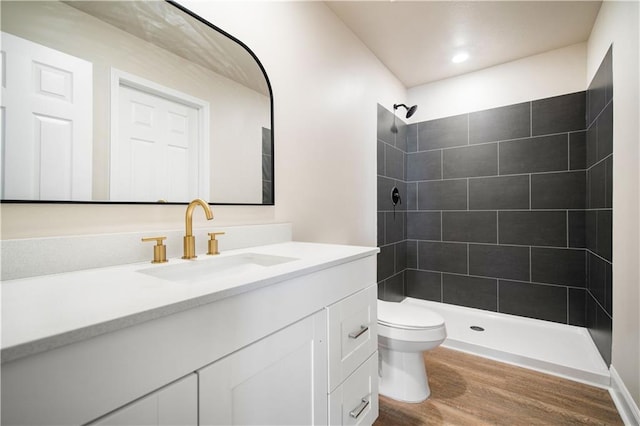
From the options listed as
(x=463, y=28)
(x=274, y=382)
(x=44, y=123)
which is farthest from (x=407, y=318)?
(x=463, y=28)

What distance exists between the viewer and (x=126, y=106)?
101cm

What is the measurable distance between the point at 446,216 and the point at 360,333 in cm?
220

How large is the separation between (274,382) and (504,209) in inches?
107

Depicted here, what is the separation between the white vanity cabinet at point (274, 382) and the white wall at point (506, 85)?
279 cm

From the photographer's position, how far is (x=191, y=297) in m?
0.60

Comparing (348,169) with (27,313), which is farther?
(348,169)

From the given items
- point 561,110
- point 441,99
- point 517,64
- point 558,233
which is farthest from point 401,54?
point 558,233

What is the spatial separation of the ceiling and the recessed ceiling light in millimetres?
36

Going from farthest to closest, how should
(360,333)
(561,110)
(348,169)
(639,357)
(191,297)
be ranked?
(561,110), (348,169), (639,357), (360,333), (191,297)

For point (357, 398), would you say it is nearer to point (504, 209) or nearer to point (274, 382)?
point (274, 382)

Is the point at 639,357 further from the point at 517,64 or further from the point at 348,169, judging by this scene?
the point at 517,64

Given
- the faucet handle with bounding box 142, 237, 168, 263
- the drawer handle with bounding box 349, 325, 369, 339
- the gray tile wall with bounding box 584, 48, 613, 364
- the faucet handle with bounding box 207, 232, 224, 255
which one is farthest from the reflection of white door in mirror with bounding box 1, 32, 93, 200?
the gray tile wall with bounding box 584, 48, 613, 364

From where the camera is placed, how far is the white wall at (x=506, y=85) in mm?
2447

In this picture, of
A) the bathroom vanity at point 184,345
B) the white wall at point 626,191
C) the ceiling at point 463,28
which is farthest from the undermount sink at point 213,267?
the ceiling at point 463,28
